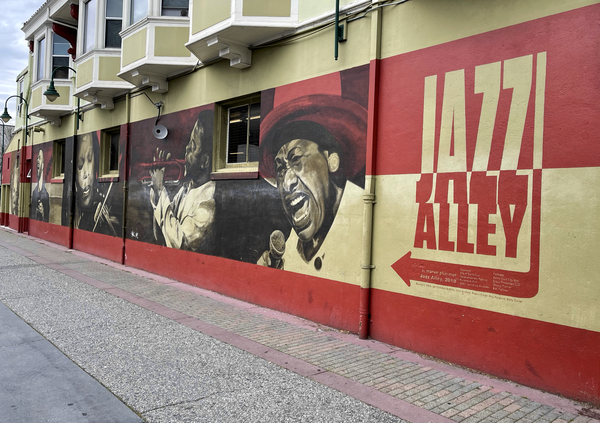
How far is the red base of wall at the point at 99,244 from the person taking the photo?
1273 cm

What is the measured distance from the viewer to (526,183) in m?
4.70

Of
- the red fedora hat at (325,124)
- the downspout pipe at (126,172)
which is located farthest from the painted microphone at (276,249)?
the downspout pipe at (126,172)

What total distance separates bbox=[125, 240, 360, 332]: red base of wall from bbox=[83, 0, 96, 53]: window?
6893 mm

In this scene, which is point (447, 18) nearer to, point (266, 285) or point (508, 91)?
point (508, 91)

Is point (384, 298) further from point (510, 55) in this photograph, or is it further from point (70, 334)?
point (70, 334)

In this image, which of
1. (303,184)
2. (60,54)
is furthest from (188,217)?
(60,54)

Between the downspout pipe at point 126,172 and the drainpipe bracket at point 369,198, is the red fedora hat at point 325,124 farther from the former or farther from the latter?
the downspout pipe at point 126,172

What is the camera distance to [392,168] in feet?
19.5

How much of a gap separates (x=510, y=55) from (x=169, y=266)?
8.23m

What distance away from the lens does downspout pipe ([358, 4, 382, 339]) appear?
6.09 m

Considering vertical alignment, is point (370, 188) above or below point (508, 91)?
below

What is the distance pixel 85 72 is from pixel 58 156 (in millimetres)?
5992

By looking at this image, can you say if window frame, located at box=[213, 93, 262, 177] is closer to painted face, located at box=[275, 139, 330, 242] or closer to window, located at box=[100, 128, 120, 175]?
painted face, located at box=[275, 139, 330, 242]

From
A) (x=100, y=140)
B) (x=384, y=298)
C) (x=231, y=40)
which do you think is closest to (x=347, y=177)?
(x=384, y=298)
